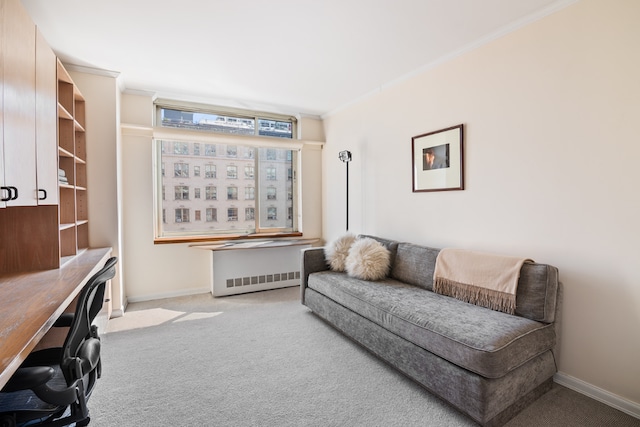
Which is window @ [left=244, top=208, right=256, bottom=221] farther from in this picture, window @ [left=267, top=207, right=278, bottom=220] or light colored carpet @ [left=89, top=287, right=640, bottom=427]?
light colored carpet @ [left=89, top=287, right=640, bottom=427]

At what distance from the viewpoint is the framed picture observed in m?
2.67

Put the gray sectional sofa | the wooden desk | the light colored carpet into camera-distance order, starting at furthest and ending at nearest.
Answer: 1. the light colored carpet
2. the gray sectional sofa
3. the wooden desk

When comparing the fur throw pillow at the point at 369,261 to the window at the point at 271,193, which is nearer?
the fur throw pillow at the point at 369,261

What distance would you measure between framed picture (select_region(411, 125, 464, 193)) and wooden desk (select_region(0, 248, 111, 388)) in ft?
9.22

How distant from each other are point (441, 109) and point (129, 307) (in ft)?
12.8

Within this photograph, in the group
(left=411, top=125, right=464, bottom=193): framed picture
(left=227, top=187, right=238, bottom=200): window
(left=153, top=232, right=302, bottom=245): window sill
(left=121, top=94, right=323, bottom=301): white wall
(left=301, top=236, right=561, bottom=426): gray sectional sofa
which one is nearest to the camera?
(left=301, top=236, right=561, bottom=426): gray sectional sofa

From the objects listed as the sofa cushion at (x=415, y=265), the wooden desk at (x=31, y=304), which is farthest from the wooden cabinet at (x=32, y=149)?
the sofa cushion at (x=415, y=265)

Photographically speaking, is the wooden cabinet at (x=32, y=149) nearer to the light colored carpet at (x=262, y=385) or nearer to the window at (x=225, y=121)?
the light colored carpet at (x=262, y=385)

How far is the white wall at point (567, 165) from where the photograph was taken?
1755 mm

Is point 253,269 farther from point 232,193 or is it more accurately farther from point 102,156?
point 102,156

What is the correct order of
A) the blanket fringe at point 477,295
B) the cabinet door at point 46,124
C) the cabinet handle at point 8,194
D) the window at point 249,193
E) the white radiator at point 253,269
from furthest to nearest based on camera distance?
the window at point 249,193 → the white radiator at point 253,269 → the blanket fringe at point 477,295 → the cabinet door at point 46,124 → the cabinet handle at point 8,194

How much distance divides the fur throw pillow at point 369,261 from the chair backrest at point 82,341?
2.01 m

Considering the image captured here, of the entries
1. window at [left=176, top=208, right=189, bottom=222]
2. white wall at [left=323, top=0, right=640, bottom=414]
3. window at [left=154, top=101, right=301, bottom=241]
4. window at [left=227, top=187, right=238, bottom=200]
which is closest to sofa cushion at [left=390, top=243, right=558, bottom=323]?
white wall at [left=323, top=0, right=640, bottom=414]

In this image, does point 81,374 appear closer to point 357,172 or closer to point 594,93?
point 594,93
